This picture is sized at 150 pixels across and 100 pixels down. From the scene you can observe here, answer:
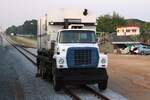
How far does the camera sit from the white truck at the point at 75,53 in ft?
64.7

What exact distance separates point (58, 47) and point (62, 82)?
1.51 meters

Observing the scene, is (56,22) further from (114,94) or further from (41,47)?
(114,94)

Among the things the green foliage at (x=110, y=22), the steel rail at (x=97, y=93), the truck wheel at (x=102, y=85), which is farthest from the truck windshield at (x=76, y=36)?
the green foliage at (x=110, y=22)

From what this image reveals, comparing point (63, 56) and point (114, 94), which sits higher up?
point (63, 56)

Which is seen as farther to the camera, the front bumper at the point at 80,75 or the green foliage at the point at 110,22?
the green foliage at the point at 110,22

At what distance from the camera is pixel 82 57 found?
19.8m

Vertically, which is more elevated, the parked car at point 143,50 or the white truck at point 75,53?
the white truck at point 75,53

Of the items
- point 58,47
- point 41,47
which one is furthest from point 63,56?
point 41,47

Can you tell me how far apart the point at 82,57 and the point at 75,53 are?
33 centimetres

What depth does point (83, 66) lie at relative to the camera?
19750 mm

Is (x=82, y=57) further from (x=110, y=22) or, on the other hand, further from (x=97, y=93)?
(x=110, y=22)

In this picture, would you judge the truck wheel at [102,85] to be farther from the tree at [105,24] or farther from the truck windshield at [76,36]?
the tree at [105,24]

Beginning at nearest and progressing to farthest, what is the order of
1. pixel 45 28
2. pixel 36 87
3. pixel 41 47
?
pixel 36 87 < pixel 45 28 < pixel 41 47

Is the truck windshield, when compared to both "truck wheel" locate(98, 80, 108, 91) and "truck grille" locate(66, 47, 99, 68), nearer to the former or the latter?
"truck grille" locate(66, 47, 99, 68)
